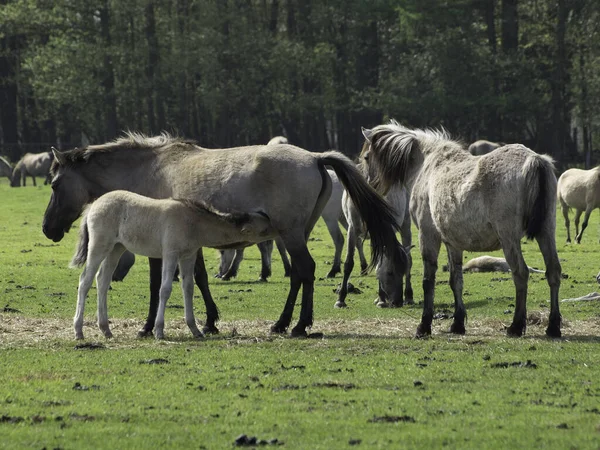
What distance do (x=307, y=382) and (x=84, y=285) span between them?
13.2ft

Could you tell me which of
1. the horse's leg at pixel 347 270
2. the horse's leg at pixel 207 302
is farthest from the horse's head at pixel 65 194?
the horse's leg at pixel 347 270

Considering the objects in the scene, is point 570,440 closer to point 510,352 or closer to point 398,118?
point 510,352

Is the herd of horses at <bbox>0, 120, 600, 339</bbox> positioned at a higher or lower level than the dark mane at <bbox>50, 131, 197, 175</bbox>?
lower

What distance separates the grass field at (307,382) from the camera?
738 cm

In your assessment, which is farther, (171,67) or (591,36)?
(171,67)

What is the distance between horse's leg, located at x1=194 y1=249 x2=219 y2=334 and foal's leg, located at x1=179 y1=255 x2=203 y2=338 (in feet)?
1.57

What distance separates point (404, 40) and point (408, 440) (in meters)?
54.7

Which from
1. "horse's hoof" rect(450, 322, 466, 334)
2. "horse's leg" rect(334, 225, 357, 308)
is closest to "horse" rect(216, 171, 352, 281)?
"horse's leg" rect(334, 225, 357, 308)

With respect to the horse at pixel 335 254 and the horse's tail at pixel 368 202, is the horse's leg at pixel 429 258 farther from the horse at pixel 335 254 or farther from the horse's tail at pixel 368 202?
the horse at pixel 335 254

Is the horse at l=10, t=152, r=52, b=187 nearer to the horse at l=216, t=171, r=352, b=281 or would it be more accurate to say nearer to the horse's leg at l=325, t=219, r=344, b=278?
the horse at l=216, t=171, r=352, b=281

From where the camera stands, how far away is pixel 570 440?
707 centimetres

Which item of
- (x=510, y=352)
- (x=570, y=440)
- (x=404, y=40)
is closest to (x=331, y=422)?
(x=570, y=440)

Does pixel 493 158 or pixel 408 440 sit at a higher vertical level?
pixel 493 158

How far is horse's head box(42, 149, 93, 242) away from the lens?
13.8 meters
